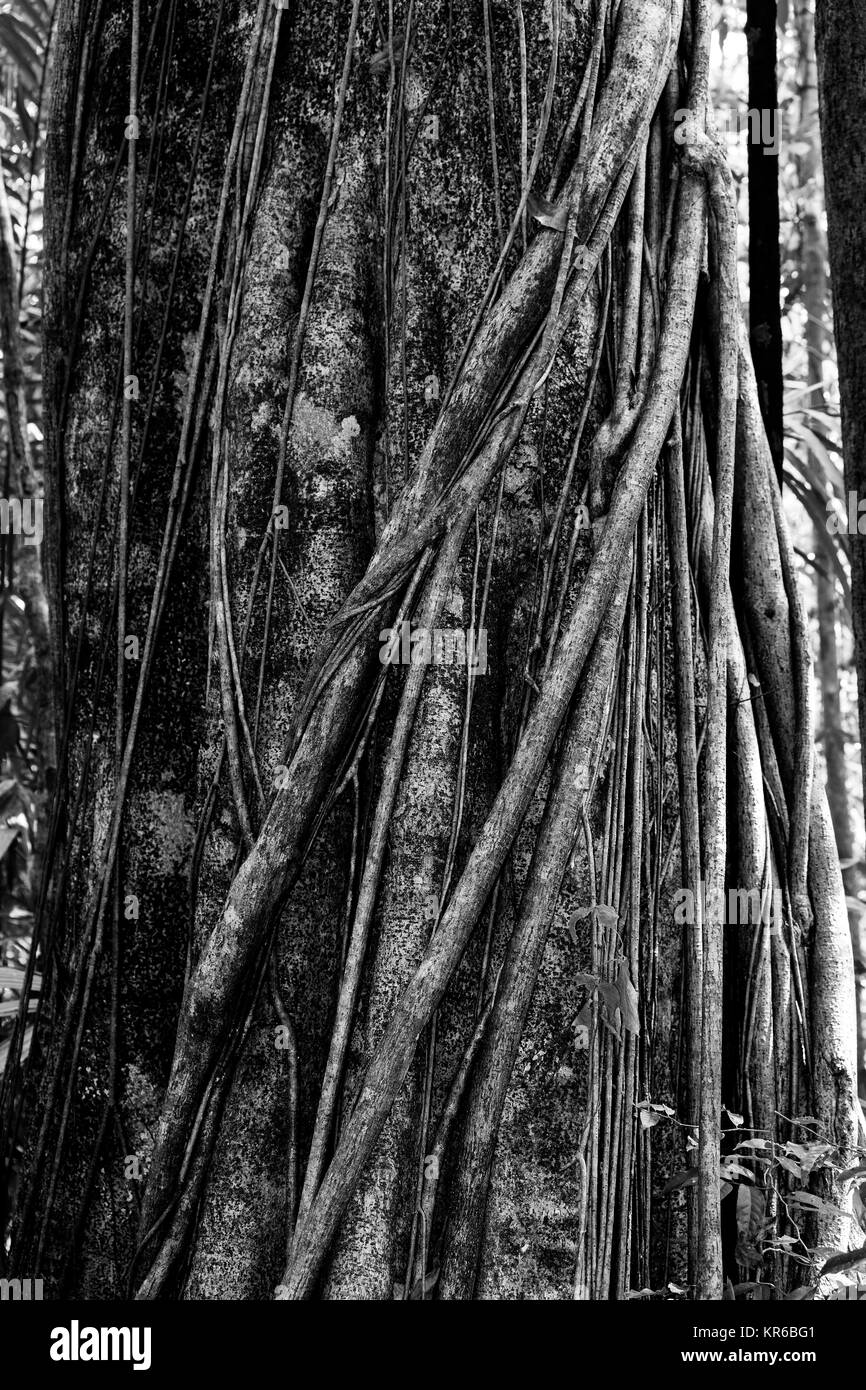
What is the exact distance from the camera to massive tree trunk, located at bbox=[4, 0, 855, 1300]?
1651 millimetres

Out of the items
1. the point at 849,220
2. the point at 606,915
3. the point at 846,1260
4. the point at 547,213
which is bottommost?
the point at 846,1260

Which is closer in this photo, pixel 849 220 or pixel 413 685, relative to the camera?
pixel 849 220

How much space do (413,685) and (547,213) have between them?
2.26 feet

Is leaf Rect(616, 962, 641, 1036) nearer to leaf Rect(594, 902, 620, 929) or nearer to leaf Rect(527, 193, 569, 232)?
leaf Rect(594, 902, 620, 929)

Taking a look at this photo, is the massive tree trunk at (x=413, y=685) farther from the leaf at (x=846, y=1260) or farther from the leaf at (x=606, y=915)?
the leaf at (x=846, y=1260)

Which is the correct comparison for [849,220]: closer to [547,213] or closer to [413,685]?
[547,213]

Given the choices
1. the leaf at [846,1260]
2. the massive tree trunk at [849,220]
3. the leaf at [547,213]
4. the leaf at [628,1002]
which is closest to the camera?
the massive tree trunk at [849,220]

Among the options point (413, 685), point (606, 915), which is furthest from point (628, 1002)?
point (413, 685)

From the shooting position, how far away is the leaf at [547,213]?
5.66 feet

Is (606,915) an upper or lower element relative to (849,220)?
lower

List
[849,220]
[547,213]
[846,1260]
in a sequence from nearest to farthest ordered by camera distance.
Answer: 1. [849,220]
2. [846,1260]
3. [547,213]

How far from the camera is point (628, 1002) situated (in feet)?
5.32

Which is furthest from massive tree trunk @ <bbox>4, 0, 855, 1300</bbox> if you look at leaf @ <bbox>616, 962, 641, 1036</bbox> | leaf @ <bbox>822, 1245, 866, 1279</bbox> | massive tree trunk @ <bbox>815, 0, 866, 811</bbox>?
massive tree trunk @ <bbox>815, 0, 866, 811</bbox>

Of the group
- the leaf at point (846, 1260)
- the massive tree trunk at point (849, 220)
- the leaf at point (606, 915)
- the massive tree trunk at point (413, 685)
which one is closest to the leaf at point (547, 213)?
the massive tree trunk at point (413, 685)
